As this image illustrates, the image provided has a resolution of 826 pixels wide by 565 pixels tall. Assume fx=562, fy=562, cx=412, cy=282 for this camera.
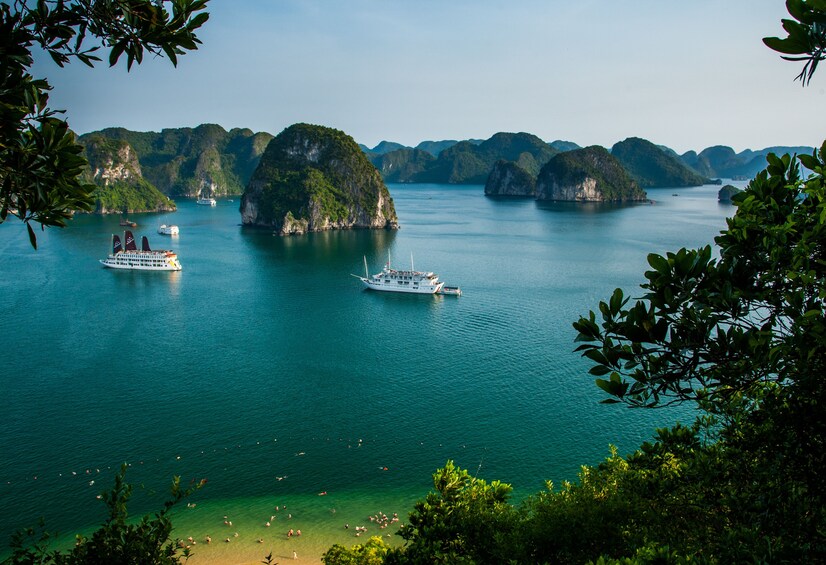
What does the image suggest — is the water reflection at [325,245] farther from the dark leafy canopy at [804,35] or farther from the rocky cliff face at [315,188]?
the dark leafy canopy at [804,35]

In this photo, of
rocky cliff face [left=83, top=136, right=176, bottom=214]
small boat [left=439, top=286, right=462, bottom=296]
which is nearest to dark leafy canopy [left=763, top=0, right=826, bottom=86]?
small boat [left=439, top=286, right=462, bottom=296]

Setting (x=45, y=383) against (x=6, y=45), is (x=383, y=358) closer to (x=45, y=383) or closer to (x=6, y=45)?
(x=45, y=383)

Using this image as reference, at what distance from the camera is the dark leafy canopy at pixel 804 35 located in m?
4.50

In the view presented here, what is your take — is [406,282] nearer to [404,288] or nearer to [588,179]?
[404,288]

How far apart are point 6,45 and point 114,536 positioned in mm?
6571

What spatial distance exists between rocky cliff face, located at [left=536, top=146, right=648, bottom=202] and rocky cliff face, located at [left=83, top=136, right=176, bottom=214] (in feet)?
377

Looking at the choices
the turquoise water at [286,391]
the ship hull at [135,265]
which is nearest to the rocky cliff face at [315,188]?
the ship hull at [135,265]

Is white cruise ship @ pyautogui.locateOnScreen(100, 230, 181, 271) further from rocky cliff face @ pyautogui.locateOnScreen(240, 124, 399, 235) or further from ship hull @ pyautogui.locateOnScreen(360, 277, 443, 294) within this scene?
rocky cliff face @ pyautogui.locateOnScreen(240, 124, 399, 235)

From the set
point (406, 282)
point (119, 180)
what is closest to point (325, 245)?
point (406, 282)

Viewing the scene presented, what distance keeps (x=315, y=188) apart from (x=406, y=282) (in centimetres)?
5322

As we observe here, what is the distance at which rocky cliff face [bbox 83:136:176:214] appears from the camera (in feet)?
453

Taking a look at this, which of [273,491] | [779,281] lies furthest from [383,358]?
[779,281]

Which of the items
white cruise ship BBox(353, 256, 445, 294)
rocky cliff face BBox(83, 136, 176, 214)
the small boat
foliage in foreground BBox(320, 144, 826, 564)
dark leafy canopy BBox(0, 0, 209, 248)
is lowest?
the small boat

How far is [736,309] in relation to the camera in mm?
6246
